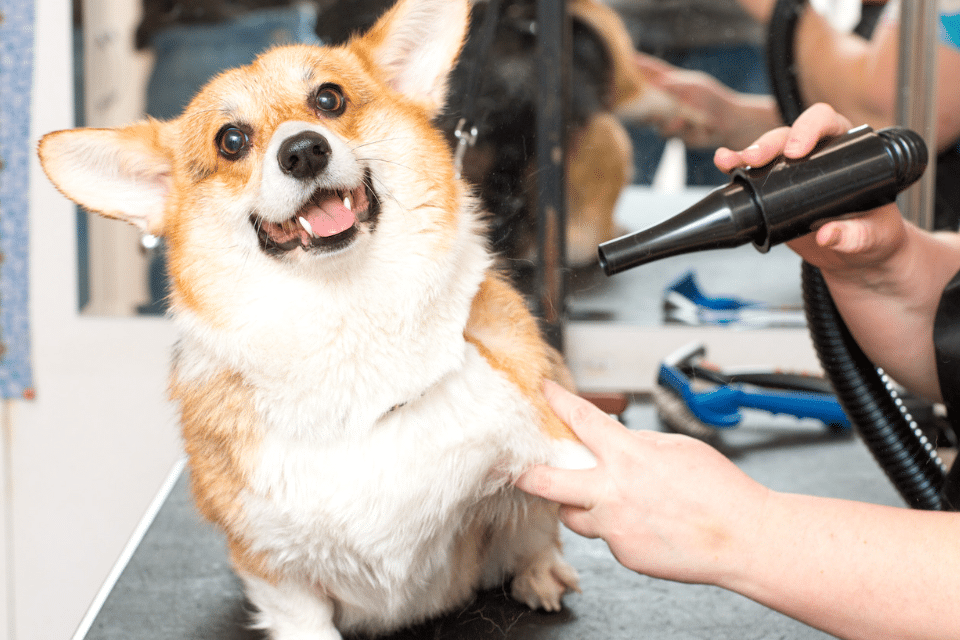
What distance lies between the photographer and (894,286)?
726 mm

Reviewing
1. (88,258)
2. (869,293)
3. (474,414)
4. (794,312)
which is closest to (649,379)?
(794,312)

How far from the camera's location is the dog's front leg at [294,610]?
2.00 ft

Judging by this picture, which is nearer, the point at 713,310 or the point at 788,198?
the point at 788,198

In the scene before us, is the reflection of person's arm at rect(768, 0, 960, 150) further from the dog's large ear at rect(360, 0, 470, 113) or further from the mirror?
the dog's large ear at rect(360, 0, 470, 113)

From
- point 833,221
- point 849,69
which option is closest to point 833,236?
point 833,221

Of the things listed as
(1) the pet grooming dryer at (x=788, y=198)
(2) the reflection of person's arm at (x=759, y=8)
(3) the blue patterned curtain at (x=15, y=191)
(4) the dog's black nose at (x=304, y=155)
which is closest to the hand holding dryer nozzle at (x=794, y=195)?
(1) the pet grooming dryer at (x=788, y=198)

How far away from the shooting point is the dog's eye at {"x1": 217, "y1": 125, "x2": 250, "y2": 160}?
61 centimetres

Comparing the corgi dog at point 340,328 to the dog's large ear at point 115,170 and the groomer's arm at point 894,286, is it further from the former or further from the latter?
the groomer's arm at point 894,286

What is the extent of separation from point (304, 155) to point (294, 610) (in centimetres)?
38

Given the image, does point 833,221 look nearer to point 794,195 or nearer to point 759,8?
point 794,195

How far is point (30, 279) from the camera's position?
1372 mm

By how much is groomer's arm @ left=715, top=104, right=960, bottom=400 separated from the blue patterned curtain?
47.2 inches

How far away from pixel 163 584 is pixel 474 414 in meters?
0.41

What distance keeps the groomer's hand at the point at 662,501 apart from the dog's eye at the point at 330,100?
34 centimetres
